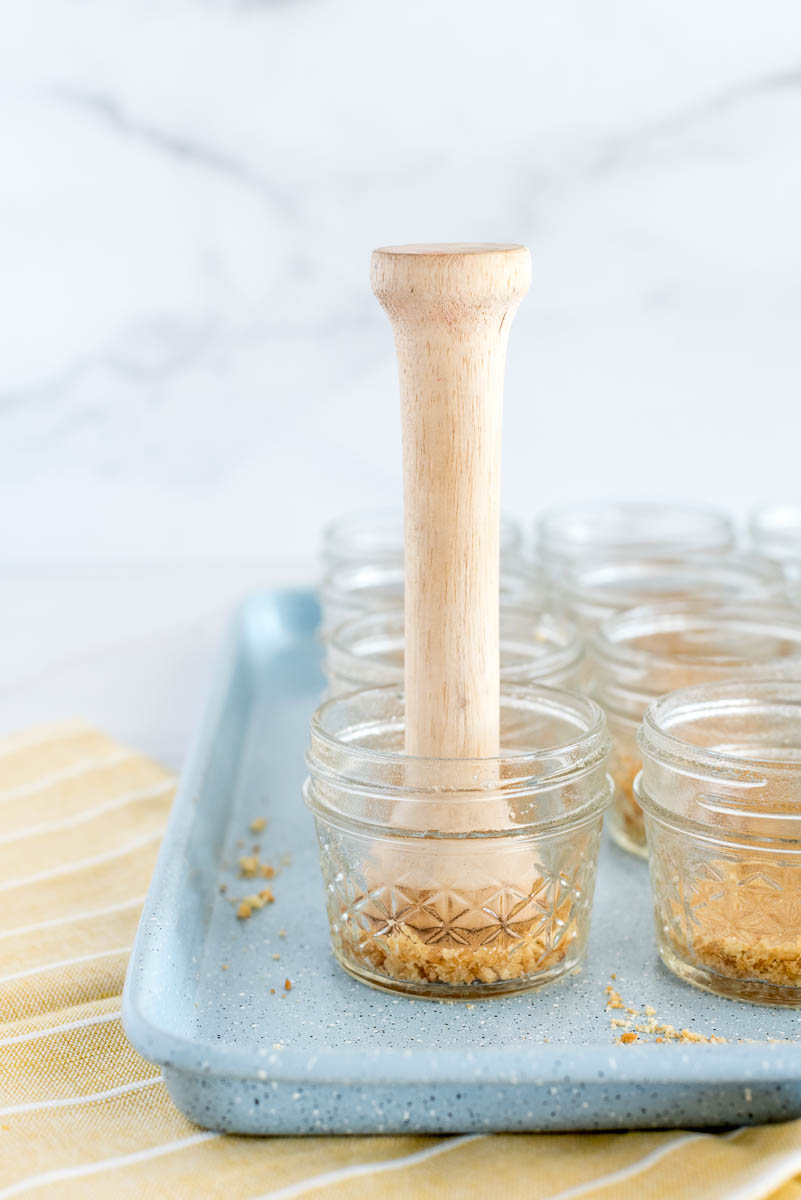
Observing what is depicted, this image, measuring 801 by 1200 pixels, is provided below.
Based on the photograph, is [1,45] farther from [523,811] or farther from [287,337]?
[523,811]

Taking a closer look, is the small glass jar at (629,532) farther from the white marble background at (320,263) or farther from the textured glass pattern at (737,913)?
the textured glass pattern at (737,913)

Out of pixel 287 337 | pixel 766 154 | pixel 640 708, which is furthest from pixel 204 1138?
pixel 766 154

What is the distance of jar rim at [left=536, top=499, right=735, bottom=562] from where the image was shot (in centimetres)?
113

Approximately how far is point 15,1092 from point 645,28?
1167 millimetres

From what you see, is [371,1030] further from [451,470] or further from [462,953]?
[451,470]

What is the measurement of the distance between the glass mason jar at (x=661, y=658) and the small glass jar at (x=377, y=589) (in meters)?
0.10

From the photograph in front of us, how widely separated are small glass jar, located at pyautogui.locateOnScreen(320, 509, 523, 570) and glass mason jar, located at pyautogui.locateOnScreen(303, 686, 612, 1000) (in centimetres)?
49

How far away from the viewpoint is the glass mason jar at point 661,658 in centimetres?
81

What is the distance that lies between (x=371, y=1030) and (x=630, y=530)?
722 millimetres

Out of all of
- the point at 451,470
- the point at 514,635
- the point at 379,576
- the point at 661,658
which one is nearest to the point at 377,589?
the point at 379,576

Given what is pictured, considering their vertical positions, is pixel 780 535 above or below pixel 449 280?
below

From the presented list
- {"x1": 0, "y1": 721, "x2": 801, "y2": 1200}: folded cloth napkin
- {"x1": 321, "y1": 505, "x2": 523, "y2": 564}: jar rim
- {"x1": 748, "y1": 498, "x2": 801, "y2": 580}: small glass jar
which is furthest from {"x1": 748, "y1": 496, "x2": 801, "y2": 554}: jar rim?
{"x1": 0, "y1": 721, "x2": 801, "y2": 1200}: folded cloth napkin

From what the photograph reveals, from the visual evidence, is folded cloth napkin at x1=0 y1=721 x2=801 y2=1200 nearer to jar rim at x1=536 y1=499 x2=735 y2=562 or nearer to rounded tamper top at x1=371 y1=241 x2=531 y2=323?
rounded tamper top at x1=371 y1=241 x2=531 y2=323

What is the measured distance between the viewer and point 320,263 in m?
1.46
